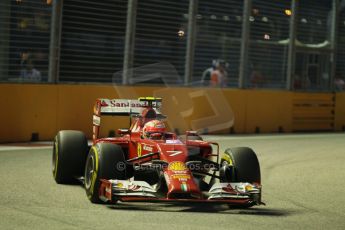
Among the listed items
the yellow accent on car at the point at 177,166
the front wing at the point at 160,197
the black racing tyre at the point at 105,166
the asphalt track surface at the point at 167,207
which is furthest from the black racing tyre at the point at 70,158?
the yellow accent on car at the point at 177,166

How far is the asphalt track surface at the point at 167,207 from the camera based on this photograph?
761cm

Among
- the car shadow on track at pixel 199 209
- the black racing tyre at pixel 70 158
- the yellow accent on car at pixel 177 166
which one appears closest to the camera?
the car shadow on track at pixel 199 209

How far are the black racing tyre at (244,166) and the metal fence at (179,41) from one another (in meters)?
7.70

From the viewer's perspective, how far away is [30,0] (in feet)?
53.2

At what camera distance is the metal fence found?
16.3 metres

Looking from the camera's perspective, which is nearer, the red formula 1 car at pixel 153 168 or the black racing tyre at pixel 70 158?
the red formula 1 car at pixel 153 168

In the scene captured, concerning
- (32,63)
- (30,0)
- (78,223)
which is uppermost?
(30,0)

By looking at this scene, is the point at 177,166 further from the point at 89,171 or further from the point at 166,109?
the point at 166,109

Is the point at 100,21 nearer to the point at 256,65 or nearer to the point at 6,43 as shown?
the point at 6,43

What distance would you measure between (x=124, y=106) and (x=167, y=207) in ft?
9.56

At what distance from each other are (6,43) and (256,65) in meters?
7.91

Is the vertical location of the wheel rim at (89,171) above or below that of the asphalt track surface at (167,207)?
above

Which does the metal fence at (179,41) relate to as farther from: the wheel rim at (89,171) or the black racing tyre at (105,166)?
the black racing tyre at (105,166)

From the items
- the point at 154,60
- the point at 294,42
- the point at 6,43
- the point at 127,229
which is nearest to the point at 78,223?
the point at 127,229
